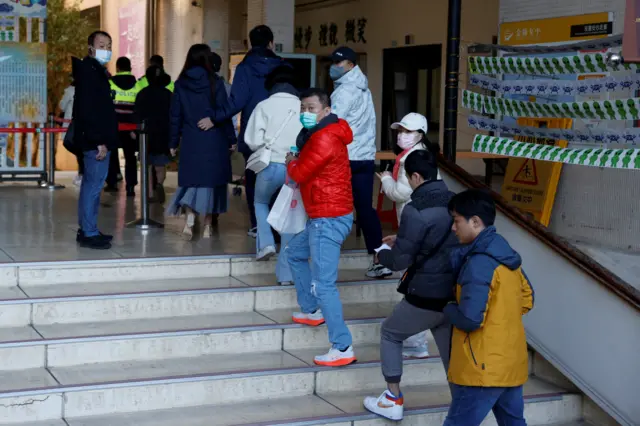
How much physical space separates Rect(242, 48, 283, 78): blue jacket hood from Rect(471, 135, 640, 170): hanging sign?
175cm

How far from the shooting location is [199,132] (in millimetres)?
7398

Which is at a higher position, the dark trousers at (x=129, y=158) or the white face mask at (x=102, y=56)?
the white face mask at (x=102, y=56)

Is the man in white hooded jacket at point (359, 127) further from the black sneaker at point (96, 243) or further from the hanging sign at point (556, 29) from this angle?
the hanging sign at point (556, 29)

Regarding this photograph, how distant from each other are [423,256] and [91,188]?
3206 mm

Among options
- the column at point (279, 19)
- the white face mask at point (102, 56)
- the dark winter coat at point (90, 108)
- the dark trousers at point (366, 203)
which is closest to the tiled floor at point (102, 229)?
the dark trousers at point (366, 203)

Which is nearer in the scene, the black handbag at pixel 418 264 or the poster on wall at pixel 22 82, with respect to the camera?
the black handbag at pixel 418 264

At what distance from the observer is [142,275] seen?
644 centimetres

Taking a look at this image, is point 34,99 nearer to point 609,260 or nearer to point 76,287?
point 76,287

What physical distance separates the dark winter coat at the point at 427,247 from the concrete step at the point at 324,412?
86 cm

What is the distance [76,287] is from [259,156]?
4.98 ft

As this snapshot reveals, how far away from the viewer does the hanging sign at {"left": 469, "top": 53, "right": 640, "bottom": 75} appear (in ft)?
19.2

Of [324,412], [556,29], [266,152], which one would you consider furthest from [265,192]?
[556,29]

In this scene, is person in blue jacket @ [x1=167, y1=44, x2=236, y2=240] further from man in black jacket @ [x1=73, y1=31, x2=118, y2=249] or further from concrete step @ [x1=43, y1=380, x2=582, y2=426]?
concrete step @ [x1=43, y1=380, x2=582, y2=426]

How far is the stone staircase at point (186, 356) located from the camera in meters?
5.02
